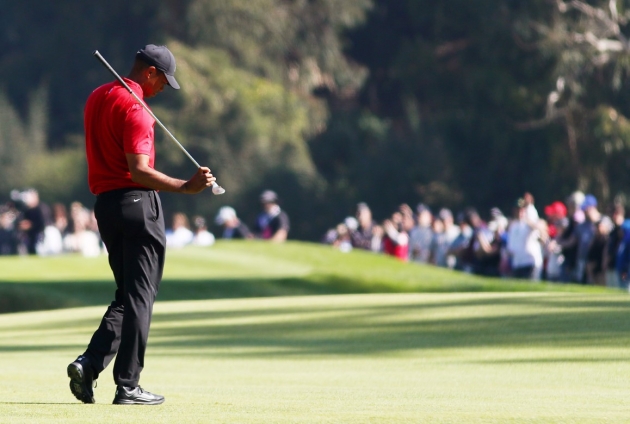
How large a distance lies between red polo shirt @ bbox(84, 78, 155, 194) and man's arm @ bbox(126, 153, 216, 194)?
5 cm

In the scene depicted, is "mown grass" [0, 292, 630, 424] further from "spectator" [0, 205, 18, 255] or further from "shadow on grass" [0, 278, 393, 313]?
"spectator" [0, 205, 18, 255]

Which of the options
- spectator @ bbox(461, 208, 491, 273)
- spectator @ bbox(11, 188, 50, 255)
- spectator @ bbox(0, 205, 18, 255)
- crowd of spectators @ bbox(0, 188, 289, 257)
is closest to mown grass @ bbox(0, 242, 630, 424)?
spectator @ bbox(461, 208, 491, 273)

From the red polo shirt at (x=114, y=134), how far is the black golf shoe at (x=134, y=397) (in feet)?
3.07

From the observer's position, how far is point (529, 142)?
1602 inches

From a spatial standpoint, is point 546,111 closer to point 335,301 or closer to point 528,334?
point 335,301

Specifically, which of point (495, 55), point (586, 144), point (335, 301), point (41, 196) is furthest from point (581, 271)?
point (41, 196)

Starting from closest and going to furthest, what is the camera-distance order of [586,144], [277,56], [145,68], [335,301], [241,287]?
[145,68] → [335,301] → [241,287] → [586,144] → [277,56]

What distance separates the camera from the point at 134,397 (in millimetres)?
6266

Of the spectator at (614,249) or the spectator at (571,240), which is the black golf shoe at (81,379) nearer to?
the spectator at (614,249)

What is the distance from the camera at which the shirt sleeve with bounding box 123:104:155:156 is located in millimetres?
6148

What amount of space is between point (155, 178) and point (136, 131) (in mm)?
238

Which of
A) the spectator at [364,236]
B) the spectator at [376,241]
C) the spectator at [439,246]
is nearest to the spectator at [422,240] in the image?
the spectator at [439,246]

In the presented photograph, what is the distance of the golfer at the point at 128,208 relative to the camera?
6.19 metres

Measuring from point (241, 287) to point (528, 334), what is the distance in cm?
859
